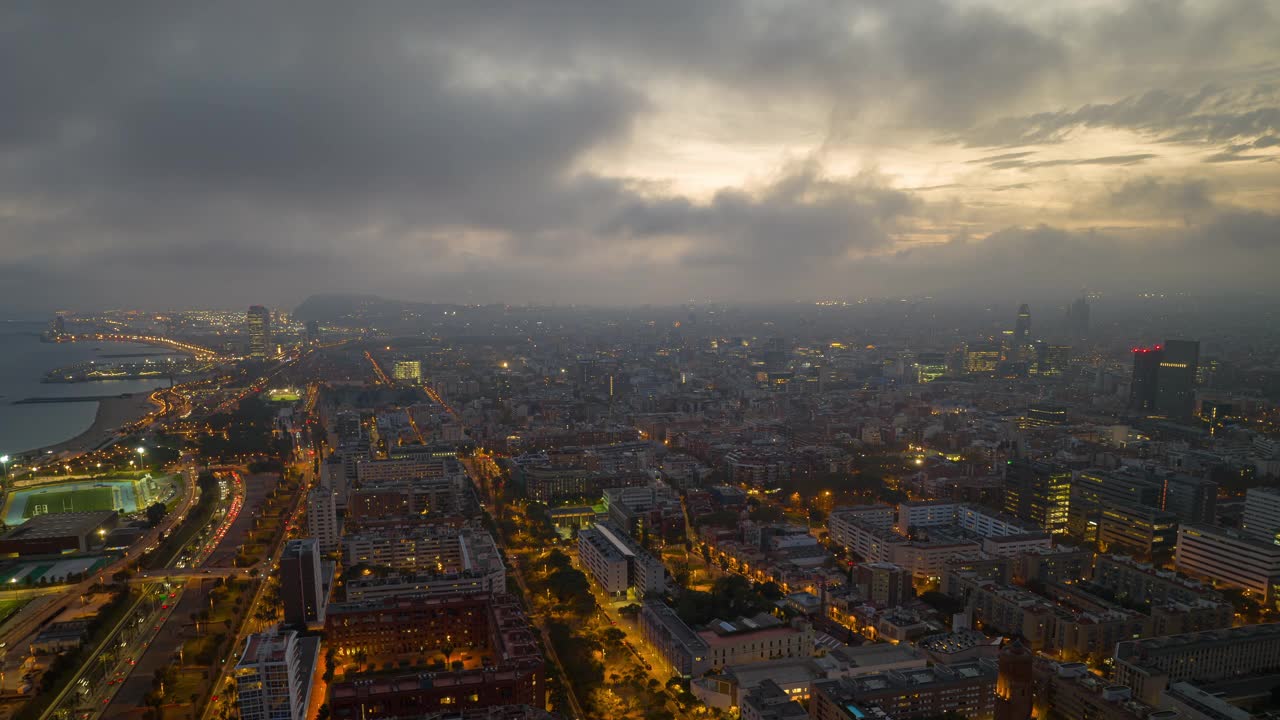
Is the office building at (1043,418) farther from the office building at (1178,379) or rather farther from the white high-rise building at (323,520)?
the white high-rise building at (323,520)

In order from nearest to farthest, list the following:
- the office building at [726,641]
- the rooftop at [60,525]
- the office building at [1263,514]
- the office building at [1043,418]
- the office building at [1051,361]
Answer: the office building at [726,641] < the office building at [1263,514] < the rooftop at [60,525] < the office building at [1043,418] < the office building at [1051,361]

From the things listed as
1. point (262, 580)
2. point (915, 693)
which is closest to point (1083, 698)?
point (915, 693)

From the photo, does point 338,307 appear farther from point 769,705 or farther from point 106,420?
point 769,705

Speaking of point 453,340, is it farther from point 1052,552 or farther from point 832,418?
point 1052,552

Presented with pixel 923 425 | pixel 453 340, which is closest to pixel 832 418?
pixel 923 425

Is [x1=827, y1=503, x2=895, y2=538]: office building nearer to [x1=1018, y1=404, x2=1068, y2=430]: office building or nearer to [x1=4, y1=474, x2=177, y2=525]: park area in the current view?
[x1=1018, y1=404, x2=1068, y2=430]: office building

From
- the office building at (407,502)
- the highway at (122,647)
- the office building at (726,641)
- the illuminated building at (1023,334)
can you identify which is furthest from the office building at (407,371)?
the office building at (726,641)
